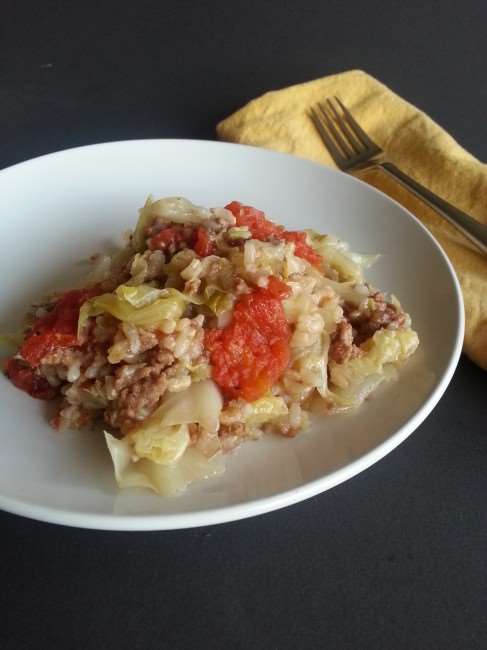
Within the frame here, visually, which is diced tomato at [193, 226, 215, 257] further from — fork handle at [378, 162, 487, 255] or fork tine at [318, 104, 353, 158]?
fork tine at [318, 104, 353, 158]

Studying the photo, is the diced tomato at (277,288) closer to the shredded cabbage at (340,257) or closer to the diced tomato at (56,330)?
the shredded cabbage at (340,257)

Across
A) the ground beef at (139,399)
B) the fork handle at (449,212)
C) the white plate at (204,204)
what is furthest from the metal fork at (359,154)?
the ground beef at (139,399)

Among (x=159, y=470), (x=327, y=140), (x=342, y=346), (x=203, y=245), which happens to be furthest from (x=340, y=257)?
(x=327, y=140)

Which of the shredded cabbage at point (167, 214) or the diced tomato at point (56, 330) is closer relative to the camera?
the diced tomato at point (56, 330)

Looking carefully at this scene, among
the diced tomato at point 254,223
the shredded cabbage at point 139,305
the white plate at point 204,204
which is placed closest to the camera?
the white plate at point 204,204

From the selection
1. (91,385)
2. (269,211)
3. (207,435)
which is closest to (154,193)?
(269,211)

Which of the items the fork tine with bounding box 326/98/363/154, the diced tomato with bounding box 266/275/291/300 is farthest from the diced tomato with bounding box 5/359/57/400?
the fork tine with bounding box 326/98/363/154

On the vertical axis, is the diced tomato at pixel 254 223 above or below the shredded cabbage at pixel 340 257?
above
